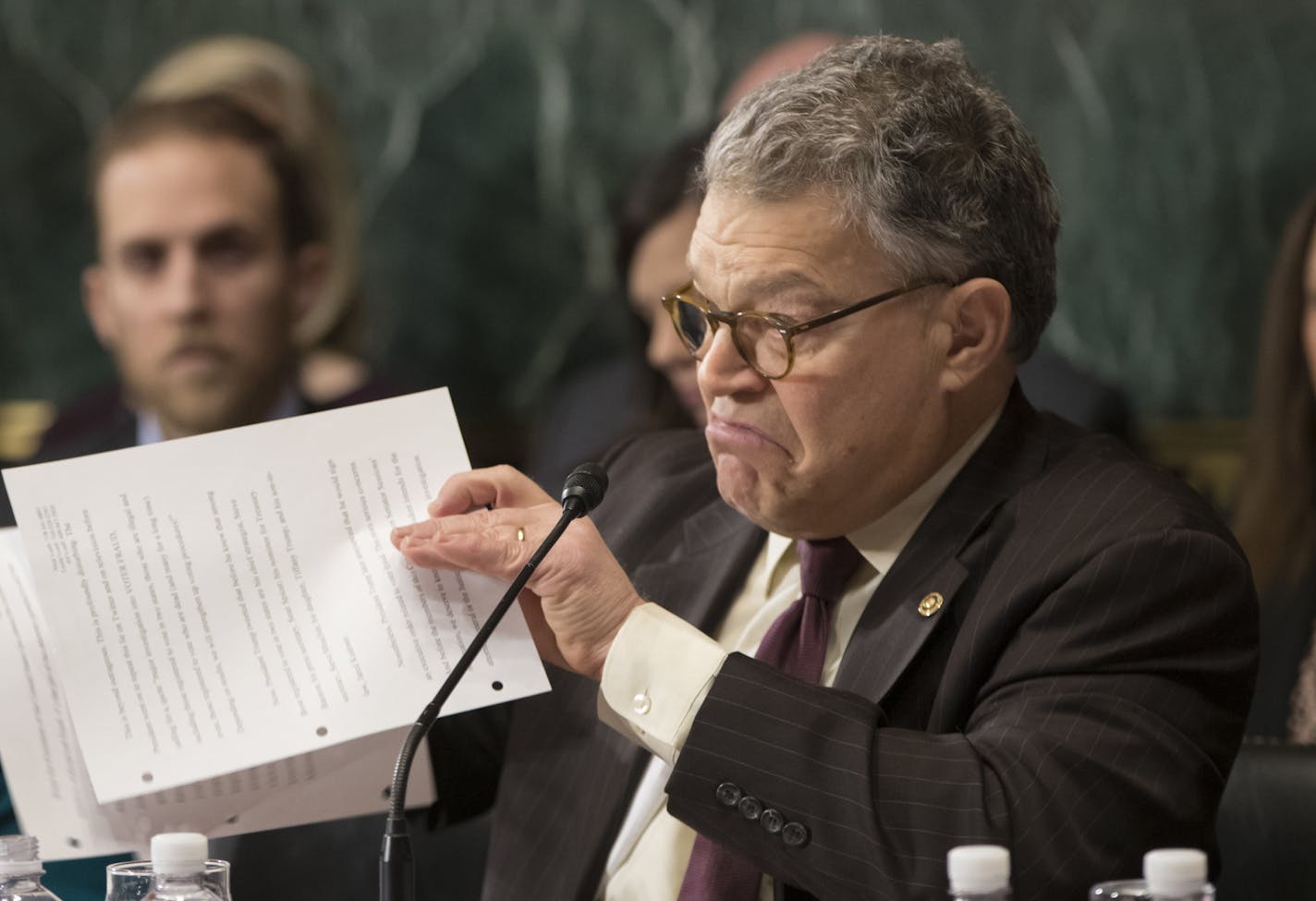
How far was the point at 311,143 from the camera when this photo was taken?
4.46 m

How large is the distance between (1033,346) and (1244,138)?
8.51 ft

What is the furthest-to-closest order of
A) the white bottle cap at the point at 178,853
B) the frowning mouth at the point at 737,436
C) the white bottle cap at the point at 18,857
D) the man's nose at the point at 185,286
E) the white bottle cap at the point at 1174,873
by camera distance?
the man's nose at the point at 185,286, the frowning mouth at the point at 737,436, the white bottle cap at the point at 18,857, the white bottle cap at the point at 178,853, the white bottle cap at the point at 1174,873

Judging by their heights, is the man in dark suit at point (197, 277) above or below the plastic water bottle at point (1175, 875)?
above

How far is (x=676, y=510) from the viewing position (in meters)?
2.11

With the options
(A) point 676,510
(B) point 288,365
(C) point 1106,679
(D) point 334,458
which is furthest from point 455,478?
(B) point 288,365

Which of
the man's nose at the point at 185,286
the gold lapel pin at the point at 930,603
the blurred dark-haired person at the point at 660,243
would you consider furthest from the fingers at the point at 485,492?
the man's nose at the point at 185,286

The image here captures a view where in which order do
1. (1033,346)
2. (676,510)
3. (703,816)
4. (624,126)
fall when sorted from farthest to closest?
1. (624,126)
2. (676,510)
3. (1033,346)
4. (703,816)

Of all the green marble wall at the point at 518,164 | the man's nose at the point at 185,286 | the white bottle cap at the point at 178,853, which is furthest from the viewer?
the green marble wall at the point at 518,164

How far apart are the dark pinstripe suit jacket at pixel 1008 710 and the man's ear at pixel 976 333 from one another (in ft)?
0.32

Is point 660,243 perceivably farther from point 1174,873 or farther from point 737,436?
point 1174,873

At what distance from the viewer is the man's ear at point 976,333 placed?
5.86ft

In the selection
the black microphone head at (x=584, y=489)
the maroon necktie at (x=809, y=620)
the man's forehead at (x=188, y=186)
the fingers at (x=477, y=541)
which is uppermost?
the man's forehead at (x=188, y=186)

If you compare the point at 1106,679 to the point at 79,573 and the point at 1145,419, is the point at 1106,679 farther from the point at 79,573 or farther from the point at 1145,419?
the point at 1145,419

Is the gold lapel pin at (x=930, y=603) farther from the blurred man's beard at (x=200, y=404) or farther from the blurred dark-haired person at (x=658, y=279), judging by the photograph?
the blurred man's beard at (x=200, y=404)
